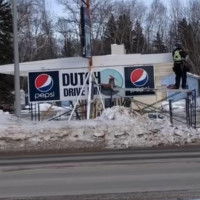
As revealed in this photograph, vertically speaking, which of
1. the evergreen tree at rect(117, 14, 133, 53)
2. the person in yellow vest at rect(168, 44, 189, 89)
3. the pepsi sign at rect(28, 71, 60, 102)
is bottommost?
the pepsi sign at rect(28, 71, 60, 102)

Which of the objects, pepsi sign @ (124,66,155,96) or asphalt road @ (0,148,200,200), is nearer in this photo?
asphalt road @ (0,148,200,200)

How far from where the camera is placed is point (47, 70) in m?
25.4

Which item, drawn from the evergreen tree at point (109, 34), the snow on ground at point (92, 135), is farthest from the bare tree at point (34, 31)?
the snow on ground at point (92, 135)

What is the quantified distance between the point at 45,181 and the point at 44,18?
82038 millimetres

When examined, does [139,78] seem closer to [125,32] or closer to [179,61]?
[179,61]

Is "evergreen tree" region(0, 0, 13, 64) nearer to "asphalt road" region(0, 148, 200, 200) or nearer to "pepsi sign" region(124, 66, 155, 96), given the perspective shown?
"pepsi sign" region(124, 66, 155, 96)

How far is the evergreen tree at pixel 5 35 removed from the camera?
5134 centimetres

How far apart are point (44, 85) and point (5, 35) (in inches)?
1154

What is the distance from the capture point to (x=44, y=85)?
2544 cm

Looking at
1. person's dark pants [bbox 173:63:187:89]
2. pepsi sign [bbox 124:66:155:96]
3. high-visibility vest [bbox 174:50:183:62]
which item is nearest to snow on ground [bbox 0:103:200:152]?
person's dark pants [bbox 173:63:187:89]

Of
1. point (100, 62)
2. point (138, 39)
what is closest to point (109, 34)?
point (138, 39)

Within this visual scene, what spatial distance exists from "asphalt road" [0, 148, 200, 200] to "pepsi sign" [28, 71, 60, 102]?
37.5 feet

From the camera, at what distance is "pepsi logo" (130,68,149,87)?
25359 mm

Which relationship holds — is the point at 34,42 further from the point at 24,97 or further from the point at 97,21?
the point at 24,97
